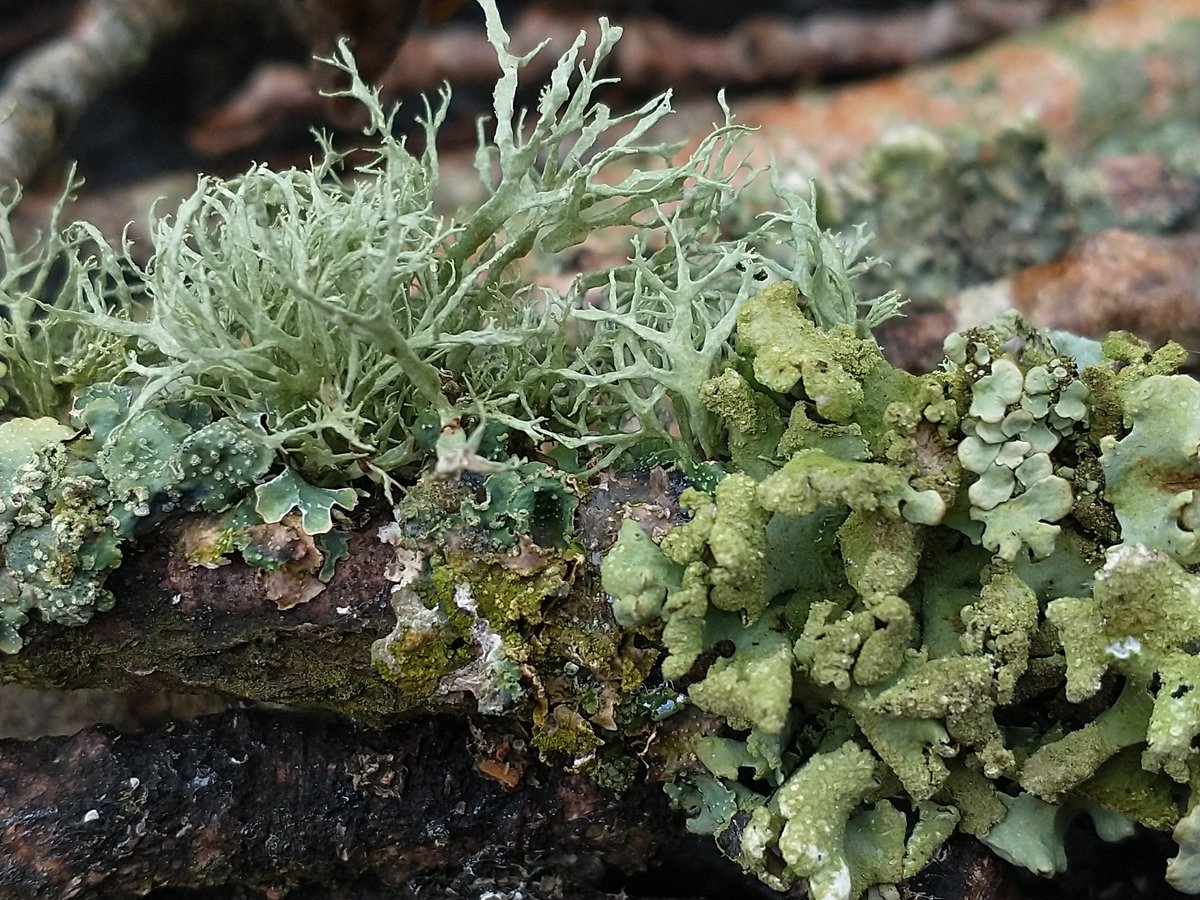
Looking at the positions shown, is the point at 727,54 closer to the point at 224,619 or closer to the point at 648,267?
the point at 648,267

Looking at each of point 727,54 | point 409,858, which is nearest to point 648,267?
point 409,858

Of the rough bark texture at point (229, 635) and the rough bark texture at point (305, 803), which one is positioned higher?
the rough bark texture at point (229, 635)

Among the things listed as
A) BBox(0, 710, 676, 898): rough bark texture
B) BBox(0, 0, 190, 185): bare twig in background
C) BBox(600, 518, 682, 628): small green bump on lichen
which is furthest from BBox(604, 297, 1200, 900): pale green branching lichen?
BBox(0, 0, 190, 185): bare twig in background

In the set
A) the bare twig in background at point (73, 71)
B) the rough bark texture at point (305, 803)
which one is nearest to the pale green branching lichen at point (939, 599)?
the rough bark texture at point (305, 803)

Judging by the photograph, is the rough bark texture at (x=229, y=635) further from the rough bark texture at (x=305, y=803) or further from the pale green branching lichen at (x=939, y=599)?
the pale green branching lichen at (x=939, y=599)

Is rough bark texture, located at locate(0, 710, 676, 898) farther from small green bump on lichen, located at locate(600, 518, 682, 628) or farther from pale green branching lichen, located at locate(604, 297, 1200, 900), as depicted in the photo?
small green bump on lichen, located at locate(600, 518, 682, 628)

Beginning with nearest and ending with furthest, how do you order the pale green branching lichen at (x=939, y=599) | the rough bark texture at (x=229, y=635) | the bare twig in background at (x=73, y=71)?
the pale green branching lichen at (x=939, y=599)
the rough bark texture at (x=229, y=635)
the bare twig in background at (x=73, y=71)

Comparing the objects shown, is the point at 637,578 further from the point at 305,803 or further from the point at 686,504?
the point at 305,803
